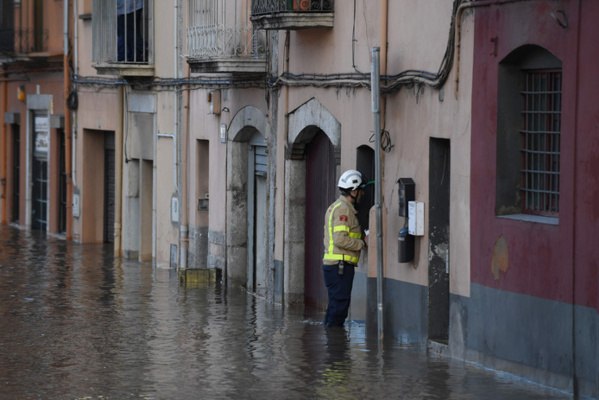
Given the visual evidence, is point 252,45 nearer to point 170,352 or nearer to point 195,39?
point 195,39

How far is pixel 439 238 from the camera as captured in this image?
46.1ft

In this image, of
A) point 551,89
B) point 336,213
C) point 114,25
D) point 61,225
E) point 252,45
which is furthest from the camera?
point 61,225

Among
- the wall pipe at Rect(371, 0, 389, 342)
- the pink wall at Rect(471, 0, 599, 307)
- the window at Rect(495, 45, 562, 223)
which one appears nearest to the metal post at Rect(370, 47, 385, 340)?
the wall pipe at Rect(371, 0, 389, 342)

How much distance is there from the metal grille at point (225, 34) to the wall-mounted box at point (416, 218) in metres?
6.00

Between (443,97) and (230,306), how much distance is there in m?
5.92

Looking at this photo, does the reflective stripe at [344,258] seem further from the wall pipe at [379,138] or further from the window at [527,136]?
the window at [527,136]

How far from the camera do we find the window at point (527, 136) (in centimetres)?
1216

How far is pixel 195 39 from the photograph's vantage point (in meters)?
21.0

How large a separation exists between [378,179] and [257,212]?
7083mm

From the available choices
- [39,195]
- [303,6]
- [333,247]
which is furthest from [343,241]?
[39,195]

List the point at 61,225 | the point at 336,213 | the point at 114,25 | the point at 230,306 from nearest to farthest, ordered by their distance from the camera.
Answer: the point at 336,213 → the point at 230,306 → the point at 114,25 → the point at 61,225

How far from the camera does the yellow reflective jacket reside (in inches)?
603

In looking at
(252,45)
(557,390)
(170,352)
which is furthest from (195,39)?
(557,390)

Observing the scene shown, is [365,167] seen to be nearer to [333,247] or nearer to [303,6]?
[333,247]
